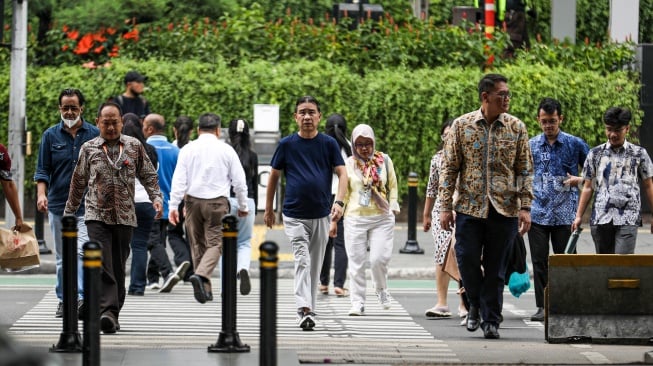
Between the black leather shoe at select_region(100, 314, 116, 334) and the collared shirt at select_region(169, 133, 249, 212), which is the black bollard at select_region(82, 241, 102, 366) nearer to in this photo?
the black leather shoe at select_region(100, 314, 116, 334)

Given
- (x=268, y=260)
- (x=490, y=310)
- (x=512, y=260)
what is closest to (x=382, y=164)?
(x=512, y=260)

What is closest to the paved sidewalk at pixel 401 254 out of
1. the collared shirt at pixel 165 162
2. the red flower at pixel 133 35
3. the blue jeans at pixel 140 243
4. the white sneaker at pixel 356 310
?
the collared shirt at pixel 165 162

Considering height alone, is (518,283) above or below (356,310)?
above

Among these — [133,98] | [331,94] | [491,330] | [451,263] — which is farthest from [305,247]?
[331,94]

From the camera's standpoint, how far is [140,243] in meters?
14.1

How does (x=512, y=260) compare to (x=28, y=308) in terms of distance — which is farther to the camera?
(x=28, y=308)

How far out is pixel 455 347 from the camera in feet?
34.0

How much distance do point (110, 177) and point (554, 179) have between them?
377 cm

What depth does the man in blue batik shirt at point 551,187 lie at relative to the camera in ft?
40.0

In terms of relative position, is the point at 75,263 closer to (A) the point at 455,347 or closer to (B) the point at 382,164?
(A) the point at 455,347

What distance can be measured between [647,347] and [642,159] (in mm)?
2045

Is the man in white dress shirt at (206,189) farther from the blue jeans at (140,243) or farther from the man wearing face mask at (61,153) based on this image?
the man wearing face mask at (61,153)

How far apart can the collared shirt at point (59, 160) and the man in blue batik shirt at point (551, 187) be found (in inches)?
147

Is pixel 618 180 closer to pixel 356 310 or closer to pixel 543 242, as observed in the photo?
pixel 543 242
